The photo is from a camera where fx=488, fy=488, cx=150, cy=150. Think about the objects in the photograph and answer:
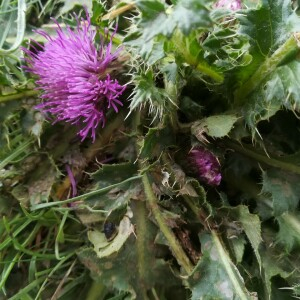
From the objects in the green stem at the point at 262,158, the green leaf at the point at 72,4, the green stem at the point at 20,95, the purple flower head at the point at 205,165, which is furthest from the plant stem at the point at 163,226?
the green leaf at the point at 72,4

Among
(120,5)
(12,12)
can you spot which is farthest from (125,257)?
(12,12)

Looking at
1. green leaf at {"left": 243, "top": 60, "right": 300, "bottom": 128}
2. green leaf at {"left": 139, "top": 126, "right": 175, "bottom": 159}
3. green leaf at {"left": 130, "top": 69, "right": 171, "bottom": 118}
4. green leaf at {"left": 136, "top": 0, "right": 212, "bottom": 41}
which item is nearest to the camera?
green leaf at {"left": 136, "top": 0, "right": 212, "bottom": 41}

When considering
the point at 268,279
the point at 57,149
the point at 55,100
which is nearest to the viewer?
the point at 268,279

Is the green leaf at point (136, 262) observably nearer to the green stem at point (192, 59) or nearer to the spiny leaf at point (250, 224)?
the spiny leaf at point (250, 224)

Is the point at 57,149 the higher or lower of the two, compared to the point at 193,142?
lower

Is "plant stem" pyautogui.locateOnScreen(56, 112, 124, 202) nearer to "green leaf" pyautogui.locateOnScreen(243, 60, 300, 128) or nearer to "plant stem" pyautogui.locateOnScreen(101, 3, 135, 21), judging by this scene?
"plant stem" pyautogui.locateOnScreen(101, 3, 135, 21)

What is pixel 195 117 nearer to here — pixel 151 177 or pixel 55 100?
pixel 151 177

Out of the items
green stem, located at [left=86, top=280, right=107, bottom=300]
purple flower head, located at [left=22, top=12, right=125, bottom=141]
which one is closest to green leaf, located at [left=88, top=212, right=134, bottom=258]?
green stem, located at [left=86, top=280, right=107, bottom=300]
